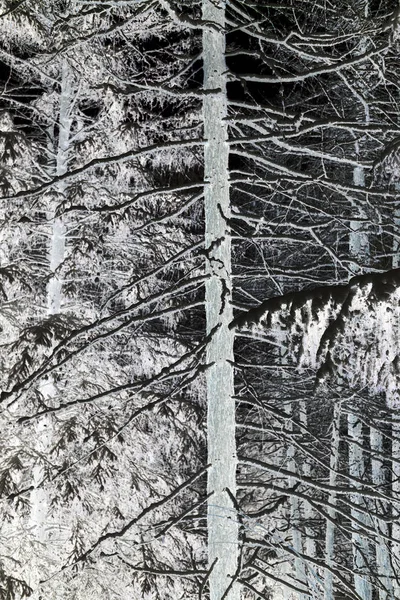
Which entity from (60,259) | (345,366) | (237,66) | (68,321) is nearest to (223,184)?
(345,366)

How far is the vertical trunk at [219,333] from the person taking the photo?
197 inches

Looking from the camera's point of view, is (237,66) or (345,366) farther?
(237,66)

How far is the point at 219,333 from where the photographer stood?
206 inches

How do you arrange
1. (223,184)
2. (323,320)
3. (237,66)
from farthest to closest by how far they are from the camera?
(237,66) < (223,184) < (323,320)

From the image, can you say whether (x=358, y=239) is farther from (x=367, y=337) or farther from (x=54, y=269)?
(x=367, y=337)

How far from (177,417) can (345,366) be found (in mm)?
7112

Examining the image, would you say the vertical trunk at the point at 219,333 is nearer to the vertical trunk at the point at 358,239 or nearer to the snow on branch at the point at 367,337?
the snow on branch at the point at 367,337

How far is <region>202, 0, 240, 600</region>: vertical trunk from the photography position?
5.01 m

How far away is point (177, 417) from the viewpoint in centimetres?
995

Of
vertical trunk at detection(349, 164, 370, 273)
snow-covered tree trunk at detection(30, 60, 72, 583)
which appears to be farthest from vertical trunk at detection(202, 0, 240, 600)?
vertical trunk at detection(349, 164, 370, 273)

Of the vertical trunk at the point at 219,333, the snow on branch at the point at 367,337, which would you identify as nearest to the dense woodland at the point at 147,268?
the vertical trunk at the point at 219,333

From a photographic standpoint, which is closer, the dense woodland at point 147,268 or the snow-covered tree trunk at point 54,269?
the dense woodland at point 147,268

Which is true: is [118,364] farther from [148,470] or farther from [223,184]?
[223,184]

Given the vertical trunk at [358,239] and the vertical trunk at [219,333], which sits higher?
the vertical trunk at [358,239]
